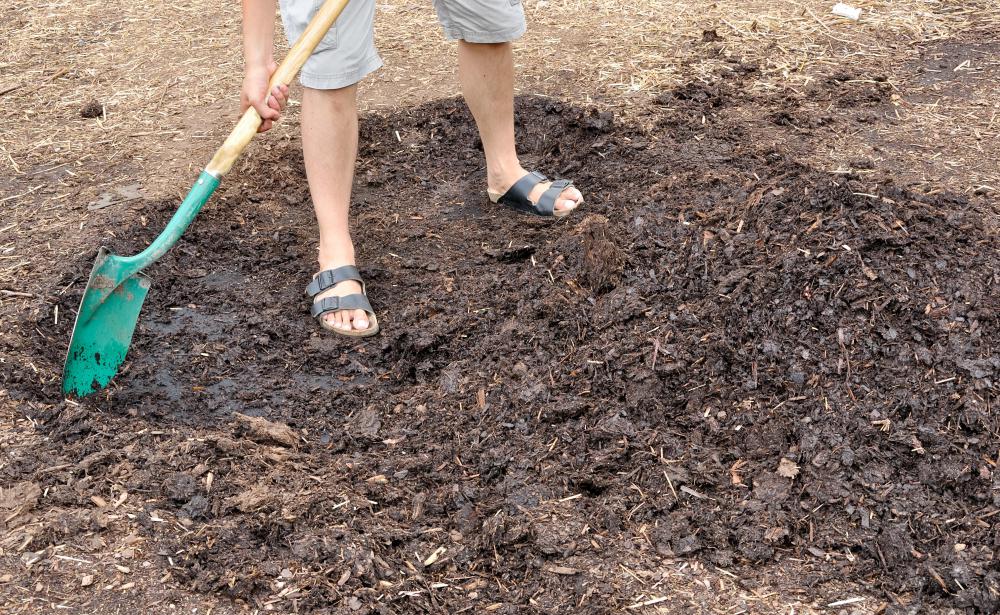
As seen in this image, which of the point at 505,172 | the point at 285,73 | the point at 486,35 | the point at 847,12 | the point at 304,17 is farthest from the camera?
the point at 847,12

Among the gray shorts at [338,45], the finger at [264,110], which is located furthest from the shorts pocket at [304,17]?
the finger at [264,110]

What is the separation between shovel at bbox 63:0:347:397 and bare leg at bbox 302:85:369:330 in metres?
0.26

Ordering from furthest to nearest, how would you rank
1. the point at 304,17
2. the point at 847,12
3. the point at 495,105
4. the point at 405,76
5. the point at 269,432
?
the point at 847,12
the point at 405,76
the point at 495,105
the point at 304,17
the point at 269,432

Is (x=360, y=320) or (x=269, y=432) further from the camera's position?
(x=360, y=320)

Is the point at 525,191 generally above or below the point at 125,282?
below

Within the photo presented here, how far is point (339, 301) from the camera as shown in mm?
3154

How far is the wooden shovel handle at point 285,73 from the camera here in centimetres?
277

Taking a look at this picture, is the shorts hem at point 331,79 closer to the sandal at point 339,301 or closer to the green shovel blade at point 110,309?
the green shovel blade at point 110,309

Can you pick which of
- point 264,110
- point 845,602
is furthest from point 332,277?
point 845,602

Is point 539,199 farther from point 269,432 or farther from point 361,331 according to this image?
point 269,432

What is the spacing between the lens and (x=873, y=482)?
2.33 metres

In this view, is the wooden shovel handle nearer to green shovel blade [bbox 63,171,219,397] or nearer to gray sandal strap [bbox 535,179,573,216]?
green shovel blade [bbox 63,171,219,397]

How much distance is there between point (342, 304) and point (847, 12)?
3691mm

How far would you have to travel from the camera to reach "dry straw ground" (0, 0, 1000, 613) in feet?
12.3
